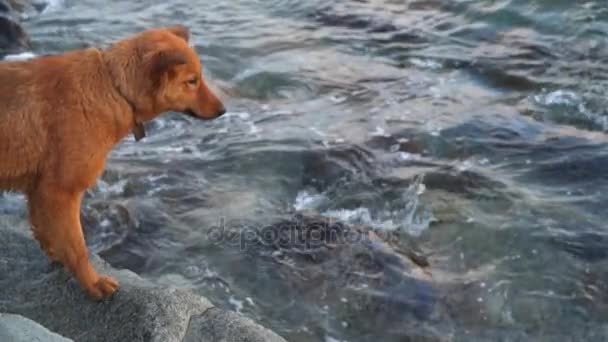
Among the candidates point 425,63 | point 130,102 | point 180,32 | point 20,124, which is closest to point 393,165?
point 425,63

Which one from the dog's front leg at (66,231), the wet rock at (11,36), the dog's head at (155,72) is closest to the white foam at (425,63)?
the wet rock at (11,36)

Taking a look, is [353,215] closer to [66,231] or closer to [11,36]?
[66,231]

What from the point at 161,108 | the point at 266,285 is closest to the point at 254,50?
the point at 266,285

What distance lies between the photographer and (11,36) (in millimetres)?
11859

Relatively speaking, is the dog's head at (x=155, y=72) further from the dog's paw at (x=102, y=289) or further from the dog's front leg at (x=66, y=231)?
the dog's paw at (x=102, y=289)

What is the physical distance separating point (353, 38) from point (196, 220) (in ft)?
17.1

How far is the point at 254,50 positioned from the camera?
12.1 m

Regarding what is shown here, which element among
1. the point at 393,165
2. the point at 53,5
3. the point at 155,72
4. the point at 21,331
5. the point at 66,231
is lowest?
the point at 53,5

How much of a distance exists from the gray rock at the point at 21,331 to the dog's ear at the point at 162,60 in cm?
179

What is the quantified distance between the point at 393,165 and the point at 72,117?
407 cm

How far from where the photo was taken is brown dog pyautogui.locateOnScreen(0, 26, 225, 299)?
5.22 m

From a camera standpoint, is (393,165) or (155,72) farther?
(393,165)

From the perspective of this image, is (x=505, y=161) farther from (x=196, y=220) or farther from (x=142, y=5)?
(x=142, y=5)

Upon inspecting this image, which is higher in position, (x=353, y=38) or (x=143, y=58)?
(x=143, y=58)
